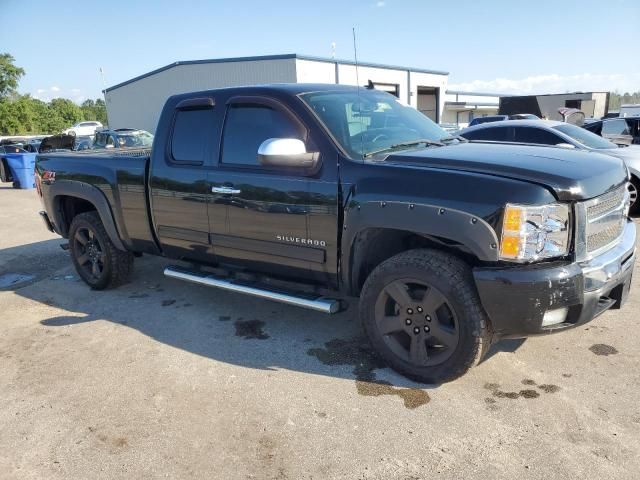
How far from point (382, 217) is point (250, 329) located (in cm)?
176

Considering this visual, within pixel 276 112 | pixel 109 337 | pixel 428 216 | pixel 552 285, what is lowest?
pixel 109 337

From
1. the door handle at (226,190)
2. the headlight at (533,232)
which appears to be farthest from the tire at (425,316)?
the door handle at (226,190)

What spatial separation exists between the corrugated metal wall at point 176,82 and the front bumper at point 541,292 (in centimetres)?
2140

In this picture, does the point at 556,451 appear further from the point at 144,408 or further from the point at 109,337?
the point at 109,337

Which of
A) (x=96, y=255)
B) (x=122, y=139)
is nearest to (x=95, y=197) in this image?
(x=96, y=255)

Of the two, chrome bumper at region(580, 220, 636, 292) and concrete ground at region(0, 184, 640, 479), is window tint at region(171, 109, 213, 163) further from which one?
chrome bumper at region(580, 220, 636, 292)

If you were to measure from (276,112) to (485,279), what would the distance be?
1996mm

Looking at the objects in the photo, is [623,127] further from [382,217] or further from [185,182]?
[185,182]

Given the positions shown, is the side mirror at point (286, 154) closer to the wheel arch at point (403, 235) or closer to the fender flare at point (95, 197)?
the wheel arch at point (403, 235)

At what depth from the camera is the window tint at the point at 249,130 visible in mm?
3873

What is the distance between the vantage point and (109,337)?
14.4 feet

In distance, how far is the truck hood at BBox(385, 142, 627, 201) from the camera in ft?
9.46

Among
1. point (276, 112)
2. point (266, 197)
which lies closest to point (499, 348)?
point (266, 197)

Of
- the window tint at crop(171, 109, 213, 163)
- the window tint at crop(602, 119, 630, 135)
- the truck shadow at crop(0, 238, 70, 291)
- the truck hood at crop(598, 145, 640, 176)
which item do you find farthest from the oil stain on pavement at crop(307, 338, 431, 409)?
the window tint at crop(602, 119, 630, 135)
